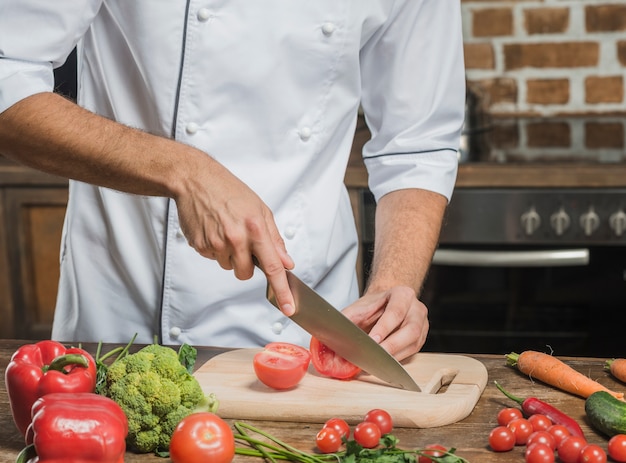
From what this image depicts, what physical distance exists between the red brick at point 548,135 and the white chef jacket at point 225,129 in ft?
2.80

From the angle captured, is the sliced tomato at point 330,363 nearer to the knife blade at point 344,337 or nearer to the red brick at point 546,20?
the knife blade at point 344,337

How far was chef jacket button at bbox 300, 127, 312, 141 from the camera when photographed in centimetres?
138

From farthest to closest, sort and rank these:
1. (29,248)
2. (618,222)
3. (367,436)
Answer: (29,248)
(618,222)
(367,436)

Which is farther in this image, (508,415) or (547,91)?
(547,91)

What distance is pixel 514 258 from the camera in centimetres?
205

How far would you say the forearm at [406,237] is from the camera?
1.41 m

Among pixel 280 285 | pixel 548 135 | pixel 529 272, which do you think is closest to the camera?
pixel 280 285

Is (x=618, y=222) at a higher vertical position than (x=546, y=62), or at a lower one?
lower

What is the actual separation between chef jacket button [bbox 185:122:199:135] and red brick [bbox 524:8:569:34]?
5.01 ft

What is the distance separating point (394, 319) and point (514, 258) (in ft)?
2.82

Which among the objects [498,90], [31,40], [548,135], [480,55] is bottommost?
[548,135]

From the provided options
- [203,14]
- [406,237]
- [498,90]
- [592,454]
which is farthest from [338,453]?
[498,90]

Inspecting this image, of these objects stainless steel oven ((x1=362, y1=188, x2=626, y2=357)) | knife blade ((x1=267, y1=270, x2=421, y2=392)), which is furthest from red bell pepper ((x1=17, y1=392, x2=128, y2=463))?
stainless steel oven ((x1=362, y1=188, x2=626, y2=357))

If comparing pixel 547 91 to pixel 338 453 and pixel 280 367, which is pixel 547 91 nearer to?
pixel 280 367
